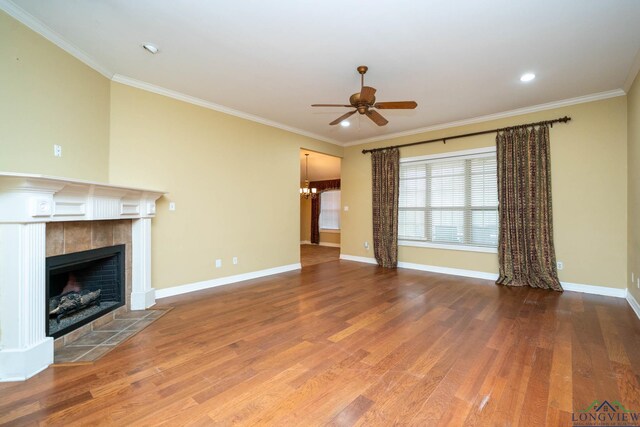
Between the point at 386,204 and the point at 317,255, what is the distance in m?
2.57

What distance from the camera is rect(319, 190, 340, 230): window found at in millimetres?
9469

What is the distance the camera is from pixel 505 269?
464 centimetres

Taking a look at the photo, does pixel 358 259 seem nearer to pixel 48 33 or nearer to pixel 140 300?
pixel 140 300

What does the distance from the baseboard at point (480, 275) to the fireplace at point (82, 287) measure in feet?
15.6

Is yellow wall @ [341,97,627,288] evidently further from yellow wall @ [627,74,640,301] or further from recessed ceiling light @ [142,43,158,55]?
recessed ceiling light @ [142,43,158,55]

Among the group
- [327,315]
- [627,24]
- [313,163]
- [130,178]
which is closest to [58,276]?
[130,178]

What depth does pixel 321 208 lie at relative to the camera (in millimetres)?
9867

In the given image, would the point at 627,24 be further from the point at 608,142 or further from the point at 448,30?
the point at 608,142

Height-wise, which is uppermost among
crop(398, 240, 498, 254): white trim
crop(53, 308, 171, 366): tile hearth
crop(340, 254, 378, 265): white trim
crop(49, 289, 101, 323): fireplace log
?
crop(398, 240, 498, 254): white trim

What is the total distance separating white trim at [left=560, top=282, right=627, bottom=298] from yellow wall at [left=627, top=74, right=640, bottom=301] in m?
0.23

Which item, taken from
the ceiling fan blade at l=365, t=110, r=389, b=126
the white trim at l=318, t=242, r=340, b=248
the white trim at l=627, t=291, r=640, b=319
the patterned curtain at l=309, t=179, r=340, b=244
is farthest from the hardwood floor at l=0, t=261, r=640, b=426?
the patterned curtain at l=309, t=179, r=340, b=244

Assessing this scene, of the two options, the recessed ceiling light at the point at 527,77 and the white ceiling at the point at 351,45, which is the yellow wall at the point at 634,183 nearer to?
the white ceiling at the point at 351,45

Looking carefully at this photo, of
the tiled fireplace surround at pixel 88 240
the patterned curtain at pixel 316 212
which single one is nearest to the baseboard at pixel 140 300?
the tiled fireplace surround at pixel 88 240

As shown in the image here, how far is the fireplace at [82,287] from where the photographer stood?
2.52 metres
